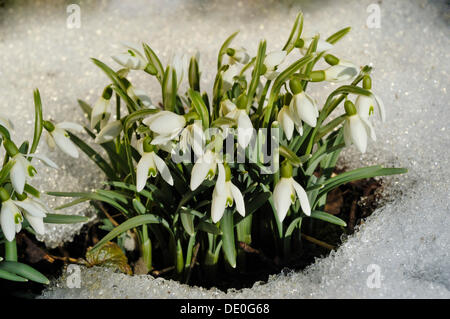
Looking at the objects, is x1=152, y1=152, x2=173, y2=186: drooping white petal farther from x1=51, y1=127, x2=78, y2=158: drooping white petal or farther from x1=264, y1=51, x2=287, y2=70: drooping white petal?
x1=264, y1=51, x2=287, y2=70: drooping white petal

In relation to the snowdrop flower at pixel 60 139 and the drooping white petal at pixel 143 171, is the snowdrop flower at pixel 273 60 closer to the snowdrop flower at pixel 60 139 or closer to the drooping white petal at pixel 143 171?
the drooping white petal at pixel 143 171

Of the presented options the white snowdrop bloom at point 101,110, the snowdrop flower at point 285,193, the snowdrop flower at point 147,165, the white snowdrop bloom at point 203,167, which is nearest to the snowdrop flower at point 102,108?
the white snowdrop bloom at point 101,110

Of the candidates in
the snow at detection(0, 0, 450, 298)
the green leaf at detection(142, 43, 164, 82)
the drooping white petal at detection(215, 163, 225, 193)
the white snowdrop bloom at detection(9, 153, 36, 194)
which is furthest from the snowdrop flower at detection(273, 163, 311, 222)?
the white snowdrop bloom at detection(9, 153, 36, 194)

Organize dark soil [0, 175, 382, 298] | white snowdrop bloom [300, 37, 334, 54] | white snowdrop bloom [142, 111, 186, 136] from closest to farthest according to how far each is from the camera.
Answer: white snowdrop bloom [142, 111, 186, 136]
white snowdrop bloom [300, 37, 334, 54]
dark soil [0, 175, 382, 298]

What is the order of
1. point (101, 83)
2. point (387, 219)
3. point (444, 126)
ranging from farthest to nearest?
point (101, 83)
point (444, 126)
point (387, 219)

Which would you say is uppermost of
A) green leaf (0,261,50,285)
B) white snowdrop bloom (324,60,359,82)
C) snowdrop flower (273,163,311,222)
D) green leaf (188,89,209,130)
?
white snowdrop bloom (324,60,359,82)
